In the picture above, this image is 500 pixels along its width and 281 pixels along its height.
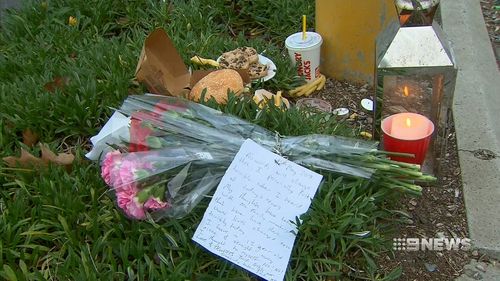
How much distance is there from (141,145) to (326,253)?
75 centimetres

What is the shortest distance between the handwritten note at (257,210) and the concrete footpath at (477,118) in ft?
2.24

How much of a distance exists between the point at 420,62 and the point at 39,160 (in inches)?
58.1

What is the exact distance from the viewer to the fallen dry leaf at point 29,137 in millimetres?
2709

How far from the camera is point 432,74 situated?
7.82ft

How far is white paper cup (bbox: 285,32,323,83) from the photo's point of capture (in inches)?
123

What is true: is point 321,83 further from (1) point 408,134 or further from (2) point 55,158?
(2) point 55,158

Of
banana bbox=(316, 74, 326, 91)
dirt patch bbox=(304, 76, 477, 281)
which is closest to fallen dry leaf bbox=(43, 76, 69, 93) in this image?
banana bbox=(316, 74, 326, 91)

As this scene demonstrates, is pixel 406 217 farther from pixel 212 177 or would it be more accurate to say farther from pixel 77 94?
pixel 77 94

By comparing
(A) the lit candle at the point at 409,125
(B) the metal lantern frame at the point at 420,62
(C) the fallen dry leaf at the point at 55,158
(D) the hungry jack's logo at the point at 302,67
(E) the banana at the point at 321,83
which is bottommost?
(E) the banana at the point at 321,83

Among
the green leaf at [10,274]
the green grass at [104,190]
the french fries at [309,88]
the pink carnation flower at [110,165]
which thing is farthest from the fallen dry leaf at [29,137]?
the french fries at [309,88]

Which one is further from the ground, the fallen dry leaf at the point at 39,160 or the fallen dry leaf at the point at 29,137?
the fallen dry leaf at the point at 39,160

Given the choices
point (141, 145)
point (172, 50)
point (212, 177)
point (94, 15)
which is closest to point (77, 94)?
point (172, 50)

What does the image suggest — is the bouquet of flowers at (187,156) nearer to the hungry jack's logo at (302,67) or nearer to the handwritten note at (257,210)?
the handwritten note at (257,210)

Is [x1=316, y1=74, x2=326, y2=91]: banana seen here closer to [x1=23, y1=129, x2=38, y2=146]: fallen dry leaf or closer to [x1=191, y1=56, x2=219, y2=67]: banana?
[x1=191, y1=56, x2=219, y2=67]: banana
